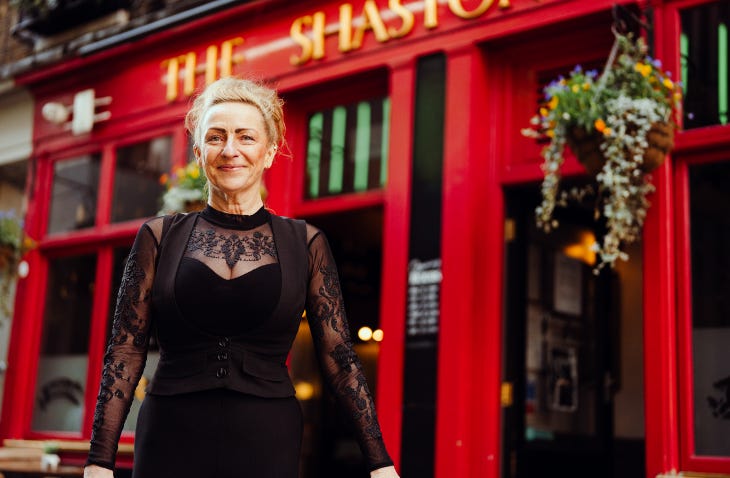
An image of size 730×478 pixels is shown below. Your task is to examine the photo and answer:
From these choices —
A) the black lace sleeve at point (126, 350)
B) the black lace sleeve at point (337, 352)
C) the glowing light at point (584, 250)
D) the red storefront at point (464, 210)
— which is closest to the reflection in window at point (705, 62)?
the red storefront at point (464, 210)

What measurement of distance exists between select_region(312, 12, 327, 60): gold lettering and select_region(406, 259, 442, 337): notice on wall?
1924 millimetres

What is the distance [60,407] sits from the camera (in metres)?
8.99

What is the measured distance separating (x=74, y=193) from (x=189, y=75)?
76.8 inches

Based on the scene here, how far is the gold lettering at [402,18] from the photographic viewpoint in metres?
6.79

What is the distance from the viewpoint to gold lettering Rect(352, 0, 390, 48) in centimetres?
693

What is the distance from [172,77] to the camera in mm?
8391

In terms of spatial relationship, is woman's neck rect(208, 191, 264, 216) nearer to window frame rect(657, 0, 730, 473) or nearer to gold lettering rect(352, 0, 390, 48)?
window frame rect(657, 0, 730, 473)

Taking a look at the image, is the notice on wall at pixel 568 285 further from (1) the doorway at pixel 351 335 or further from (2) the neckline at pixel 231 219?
(2) the neckline at pixel 231 219

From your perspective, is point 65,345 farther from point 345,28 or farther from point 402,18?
point 402,18

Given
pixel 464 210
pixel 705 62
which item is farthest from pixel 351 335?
pixel 705 62

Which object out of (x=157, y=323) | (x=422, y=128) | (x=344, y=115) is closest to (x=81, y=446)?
(x=344, y=115)

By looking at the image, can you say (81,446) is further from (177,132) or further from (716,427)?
(716,427)

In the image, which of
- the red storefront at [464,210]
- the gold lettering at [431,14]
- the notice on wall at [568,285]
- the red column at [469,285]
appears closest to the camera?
the red storefront at [464,210]

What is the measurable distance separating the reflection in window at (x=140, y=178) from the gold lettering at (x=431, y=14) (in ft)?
9.55
